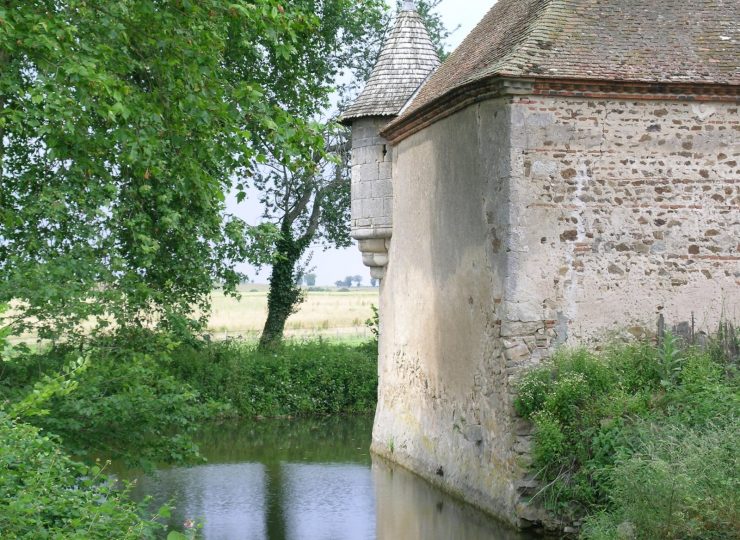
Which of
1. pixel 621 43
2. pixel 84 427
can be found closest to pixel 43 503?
pixel 84 427

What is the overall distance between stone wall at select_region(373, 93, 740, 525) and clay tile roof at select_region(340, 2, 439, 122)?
4.39 metres

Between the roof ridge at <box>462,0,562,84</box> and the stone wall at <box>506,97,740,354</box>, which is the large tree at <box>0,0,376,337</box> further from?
the stone wall at <box>506,97,740,354</box>

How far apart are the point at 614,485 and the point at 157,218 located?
33.1 feet

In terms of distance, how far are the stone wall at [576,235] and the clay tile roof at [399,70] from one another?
14.4ft

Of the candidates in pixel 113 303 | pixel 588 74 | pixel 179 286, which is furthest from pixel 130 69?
pixel 179 286

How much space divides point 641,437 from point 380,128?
348 inches

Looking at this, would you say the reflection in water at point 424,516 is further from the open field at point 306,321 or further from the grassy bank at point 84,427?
the open field at point 306,321

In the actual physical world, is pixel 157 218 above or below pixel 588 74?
below

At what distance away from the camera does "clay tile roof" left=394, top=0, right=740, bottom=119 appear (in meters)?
12.4

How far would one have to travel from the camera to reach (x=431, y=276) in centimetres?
1540

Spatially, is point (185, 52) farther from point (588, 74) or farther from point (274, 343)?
point (274, 343)

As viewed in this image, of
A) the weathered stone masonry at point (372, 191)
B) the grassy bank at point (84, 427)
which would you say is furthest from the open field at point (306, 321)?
the grassy bank at point (84, 427)

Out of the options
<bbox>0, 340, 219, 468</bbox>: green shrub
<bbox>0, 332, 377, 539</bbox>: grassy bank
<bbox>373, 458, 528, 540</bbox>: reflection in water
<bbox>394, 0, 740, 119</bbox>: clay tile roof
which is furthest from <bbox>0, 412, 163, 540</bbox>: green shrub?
<bbox>394, 0, 740, 119</bbox>: clay tile roof

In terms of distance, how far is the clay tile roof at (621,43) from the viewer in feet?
40.6
